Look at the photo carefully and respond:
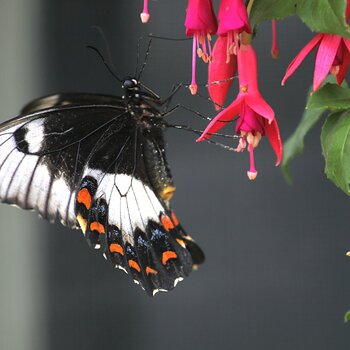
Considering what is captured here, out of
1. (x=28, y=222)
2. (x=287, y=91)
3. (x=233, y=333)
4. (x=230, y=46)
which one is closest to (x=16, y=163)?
(x=230, y=46)

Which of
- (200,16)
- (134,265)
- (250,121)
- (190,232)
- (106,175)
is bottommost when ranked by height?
(190,232)

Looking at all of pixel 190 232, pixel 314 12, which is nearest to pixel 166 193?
pixel 314 12

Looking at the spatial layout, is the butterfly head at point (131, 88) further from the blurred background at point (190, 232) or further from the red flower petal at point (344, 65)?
the blurred background at point (190, 232)

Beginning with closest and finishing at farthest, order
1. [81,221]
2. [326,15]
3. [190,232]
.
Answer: [326,15], [81,221], [190,232]

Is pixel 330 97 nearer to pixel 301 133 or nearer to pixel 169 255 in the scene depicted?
pixel 301 133

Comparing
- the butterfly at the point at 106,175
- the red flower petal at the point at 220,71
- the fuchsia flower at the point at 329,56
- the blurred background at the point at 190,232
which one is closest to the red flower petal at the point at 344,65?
the fuchsia flower at the point at 329,56

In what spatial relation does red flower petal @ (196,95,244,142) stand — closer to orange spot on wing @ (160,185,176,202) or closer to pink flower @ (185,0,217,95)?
pink flower @ (185,0,217,95)
